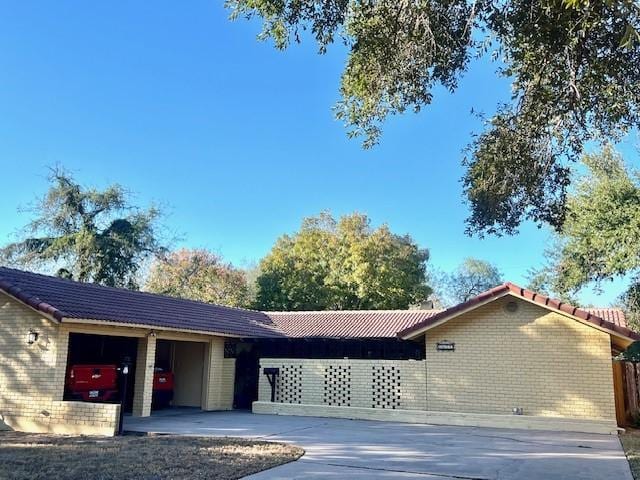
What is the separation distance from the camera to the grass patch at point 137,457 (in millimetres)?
7523

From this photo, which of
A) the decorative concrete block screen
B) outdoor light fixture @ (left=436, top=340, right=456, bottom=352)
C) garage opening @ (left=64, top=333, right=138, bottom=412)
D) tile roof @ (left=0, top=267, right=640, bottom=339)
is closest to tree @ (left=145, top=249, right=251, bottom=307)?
tile roof @ (left=0, top=267, right=640, bottom=339)

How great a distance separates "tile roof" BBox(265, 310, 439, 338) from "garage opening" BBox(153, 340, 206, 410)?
3246 millimetres

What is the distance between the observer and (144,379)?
15461 mm

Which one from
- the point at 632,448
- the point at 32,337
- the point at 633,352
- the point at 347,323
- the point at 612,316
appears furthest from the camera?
the point at 633,352

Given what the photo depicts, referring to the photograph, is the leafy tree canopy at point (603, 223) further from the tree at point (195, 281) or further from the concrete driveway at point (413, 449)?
the tree at point (195, 281)

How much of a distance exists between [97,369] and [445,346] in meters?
9.81

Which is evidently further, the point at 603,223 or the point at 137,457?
the point at 603,223

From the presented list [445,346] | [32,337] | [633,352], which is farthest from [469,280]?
[32,337]

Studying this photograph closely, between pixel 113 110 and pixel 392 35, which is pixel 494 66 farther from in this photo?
pixel 113 110

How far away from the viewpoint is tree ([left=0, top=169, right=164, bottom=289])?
34000 millimetres

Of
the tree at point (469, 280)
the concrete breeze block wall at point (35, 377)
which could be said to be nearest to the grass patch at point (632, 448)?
the concrete breeze block wall at point (35, 377)

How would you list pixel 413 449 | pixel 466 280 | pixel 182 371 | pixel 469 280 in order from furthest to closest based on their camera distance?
pixel 469 280 < pixel 466 280 < pixel 182 371 < pixel 413 449

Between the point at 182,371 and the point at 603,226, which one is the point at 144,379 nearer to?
the point at 182,371

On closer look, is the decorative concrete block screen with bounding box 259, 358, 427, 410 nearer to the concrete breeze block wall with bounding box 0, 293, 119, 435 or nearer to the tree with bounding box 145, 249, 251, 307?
the concrete breeze block wall with bounding box 0, 293, 119, 435
